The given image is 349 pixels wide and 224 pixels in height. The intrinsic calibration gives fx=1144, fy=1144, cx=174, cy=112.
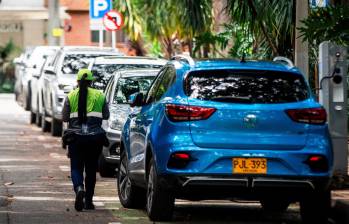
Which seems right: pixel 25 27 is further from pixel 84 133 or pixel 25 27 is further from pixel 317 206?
pixel 317 206

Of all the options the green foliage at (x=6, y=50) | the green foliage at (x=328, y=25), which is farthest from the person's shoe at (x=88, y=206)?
the green foliage at (x=6, y=50)

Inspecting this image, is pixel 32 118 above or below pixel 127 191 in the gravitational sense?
below

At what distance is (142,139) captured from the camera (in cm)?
1287

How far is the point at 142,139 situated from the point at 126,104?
204 inches

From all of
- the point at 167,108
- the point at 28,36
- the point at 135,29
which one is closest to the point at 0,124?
the point at 135,29

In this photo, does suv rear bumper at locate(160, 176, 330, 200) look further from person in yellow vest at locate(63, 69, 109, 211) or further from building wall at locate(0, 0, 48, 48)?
building wall at locate(0, 0, 48, 48)

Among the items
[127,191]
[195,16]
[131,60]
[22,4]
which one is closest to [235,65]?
[127,191]

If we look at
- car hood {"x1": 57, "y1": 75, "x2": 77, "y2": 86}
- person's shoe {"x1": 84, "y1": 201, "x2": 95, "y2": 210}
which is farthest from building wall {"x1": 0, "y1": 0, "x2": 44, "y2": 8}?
person's shoe {"x1": 84, "y1": 201, "x2": 95, "y2": 210}

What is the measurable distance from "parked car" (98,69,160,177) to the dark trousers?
332 cm

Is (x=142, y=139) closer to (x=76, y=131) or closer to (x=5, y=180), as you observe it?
(x=76, y=131)

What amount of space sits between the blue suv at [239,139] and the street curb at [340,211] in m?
0.33

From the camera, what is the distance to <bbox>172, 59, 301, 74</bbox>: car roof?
39.9ft

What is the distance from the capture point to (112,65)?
21344 mm

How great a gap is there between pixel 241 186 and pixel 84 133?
2697 millimetres
